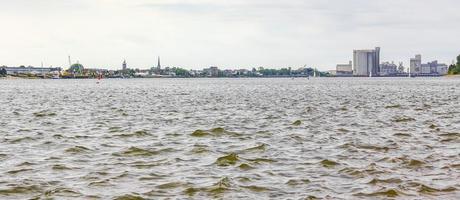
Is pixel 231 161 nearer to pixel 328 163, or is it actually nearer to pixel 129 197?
pixel 328 163

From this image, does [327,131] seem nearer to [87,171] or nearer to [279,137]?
[279,137]

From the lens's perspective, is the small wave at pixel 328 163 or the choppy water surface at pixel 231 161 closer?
the choppy water surface at pixel 231 161

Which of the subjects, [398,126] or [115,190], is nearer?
[115,190]

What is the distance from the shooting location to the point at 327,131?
3447cm

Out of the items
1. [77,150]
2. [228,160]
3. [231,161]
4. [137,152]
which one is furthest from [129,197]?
[77,150]

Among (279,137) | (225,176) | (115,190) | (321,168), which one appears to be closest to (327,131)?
(279,137)

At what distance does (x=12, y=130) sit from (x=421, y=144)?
21.1 meters

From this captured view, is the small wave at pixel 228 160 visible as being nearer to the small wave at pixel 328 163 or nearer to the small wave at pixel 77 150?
the small wave at pixel 328 163

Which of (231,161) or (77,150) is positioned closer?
(231,161)

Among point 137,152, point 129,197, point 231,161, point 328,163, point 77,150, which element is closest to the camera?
point 129,197

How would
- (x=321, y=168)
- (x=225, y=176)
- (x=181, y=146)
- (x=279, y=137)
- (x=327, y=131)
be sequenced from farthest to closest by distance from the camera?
(x=327, y=131) → (x=279, y=137) → (x=181, y=146) → (x=321, y=168) → (x=225, y=176)

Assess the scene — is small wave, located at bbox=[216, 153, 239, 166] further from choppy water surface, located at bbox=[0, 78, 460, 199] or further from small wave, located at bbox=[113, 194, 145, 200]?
small wave, located at bbox=[113, 194, 145, 200]

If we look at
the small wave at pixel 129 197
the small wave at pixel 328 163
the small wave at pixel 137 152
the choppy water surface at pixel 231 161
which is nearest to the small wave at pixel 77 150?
the choppy water surface at pixel 231 161

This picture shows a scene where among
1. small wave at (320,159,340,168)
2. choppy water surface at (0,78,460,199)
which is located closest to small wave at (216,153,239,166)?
choppy water surface at (0,78,460,199)
